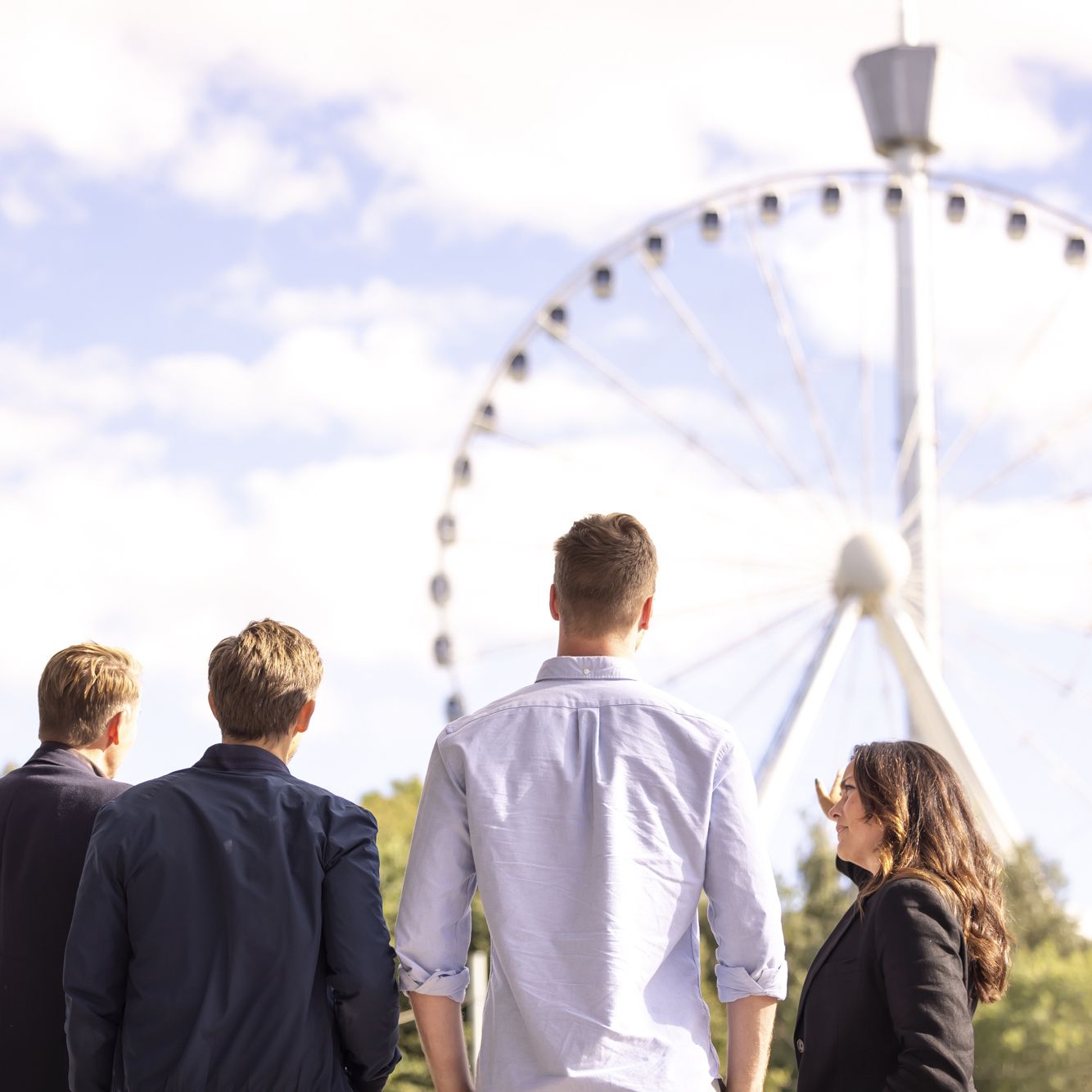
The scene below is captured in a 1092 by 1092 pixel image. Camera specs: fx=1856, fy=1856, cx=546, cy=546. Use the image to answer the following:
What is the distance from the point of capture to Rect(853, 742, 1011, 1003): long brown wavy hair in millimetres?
4348

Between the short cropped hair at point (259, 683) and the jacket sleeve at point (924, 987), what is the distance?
1449 millimetres

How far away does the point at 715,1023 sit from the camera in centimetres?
3534

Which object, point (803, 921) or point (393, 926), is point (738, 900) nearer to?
point (393, 926)

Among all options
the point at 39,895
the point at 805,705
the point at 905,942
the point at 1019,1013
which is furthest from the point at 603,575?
the point at 1019,1013

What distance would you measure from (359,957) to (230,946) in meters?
0.29

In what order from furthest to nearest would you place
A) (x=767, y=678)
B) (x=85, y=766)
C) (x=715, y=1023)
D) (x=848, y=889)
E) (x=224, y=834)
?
(x=848, y=889)
(x=715, y=1023)
(x=767, y=678)
(x=85, y=766)
(x=224, y=834)

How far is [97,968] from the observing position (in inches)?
164

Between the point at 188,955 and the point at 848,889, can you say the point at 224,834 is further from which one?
the point at 848,889

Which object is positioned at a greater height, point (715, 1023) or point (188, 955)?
point (188, 955)

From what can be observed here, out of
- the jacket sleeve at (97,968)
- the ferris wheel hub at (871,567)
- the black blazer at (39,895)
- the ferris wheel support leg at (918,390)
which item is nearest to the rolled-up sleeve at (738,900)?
the jacket sleeve at (97,968)

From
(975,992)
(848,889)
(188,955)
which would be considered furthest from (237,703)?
(848,889)

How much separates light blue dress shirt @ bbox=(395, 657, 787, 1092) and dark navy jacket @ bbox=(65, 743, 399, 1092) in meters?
0.18

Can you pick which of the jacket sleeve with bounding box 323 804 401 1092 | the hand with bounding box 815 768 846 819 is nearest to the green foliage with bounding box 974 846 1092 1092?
the hand with bounding box 815 768 846 819

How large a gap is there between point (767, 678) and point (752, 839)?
20348mm
